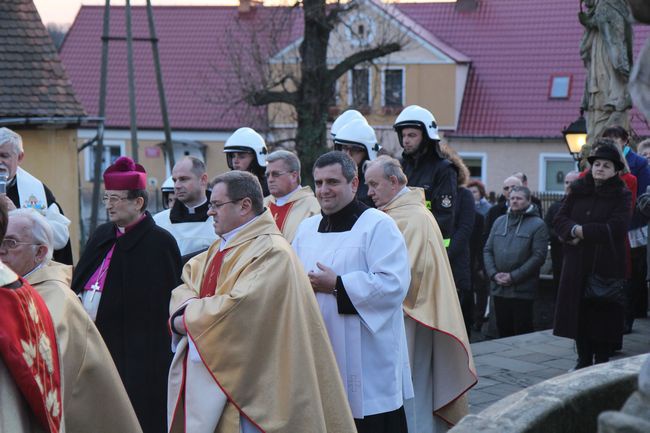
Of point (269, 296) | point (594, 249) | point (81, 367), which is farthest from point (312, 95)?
point (81, 367)

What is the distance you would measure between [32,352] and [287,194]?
3623 mm

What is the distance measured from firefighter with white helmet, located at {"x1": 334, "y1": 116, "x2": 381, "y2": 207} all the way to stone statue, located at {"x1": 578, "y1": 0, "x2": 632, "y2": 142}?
4.45 meters

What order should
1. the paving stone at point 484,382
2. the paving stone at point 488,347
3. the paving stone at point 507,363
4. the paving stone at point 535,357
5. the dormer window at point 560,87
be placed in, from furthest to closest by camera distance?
the dormer window at point 560,87, the paving stone at point 488,347, the paving stone at point 535,357, the paving stone at point 507,363, the paving stone at point 484,382

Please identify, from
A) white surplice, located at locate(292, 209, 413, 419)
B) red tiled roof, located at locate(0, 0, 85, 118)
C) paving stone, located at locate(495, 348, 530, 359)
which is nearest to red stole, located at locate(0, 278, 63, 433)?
white surplice, located at locate(292, 209, 413, 419)

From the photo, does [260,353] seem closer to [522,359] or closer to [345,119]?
[345,119]

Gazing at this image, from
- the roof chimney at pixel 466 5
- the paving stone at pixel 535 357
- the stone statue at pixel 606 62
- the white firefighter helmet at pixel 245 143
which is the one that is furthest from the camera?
the roof chimney at pixel 466 5

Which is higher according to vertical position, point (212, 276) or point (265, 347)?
point (212, 276)

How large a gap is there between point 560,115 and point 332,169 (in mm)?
30297

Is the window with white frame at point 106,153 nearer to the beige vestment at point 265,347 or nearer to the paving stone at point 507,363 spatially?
the paving stone at point 507,363

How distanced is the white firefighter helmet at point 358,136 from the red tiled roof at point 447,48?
23.6 meters

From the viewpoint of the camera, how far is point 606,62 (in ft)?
37.6

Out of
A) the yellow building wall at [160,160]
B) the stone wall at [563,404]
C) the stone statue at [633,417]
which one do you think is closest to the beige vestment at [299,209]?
the stone wall at [563,404]

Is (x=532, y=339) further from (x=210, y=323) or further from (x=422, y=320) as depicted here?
(x=210, y=323)

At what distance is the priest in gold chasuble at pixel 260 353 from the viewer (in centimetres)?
504
